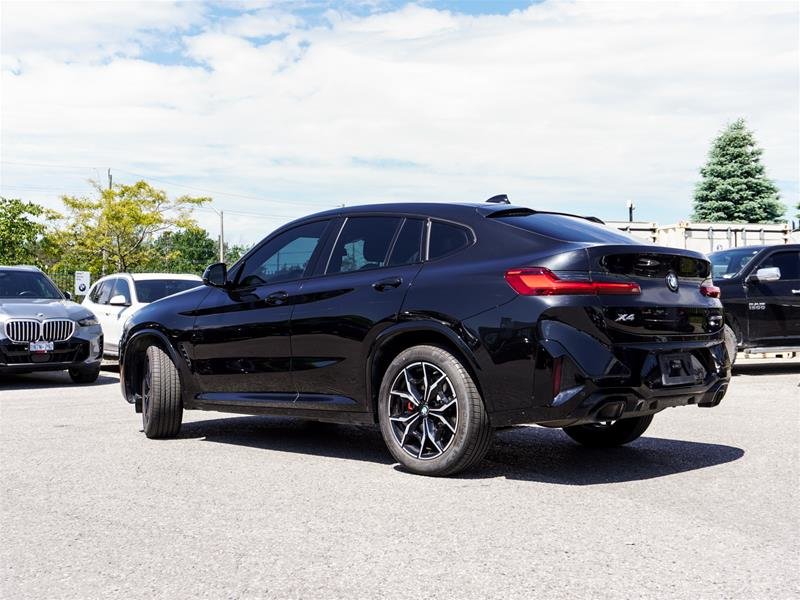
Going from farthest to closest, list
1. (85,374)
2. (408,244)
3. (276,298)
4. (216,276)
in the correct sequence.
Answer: (85,374) < (216,276) < (276,298) < (408,244)

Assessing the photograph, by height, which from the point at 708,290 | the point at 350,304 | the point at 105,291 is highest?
the point at 708,290

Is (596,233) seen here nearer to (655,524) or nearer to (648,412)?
(648,412)

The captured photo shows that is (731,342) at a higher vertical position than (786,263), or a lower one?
lower

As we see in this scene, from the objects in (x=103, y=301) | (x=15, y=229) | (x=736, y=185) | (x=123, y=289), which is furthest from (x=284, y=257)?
(x=736, y=185)

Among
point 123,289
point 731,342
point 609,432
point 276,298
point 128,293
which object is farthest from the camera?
point 123,289

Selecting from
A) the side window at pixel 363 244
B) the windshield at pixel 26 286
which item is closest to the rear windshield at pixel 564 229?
the side window at pixel 363 244

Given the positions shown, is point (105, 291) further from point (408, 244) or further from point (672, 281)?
point (672, 281)

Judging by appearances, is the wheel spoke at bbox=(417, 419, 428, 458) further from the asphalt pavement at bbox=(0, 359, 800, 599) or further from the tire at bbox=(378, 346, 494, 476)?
the asphalt pavement at bbox=(0, 359, 800, 599)

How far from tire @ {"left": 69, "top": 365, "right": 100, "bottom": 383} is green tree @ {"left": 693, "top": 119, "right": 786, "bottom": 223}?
45839 millimetres

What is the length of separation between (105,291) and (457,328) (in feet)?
41.9

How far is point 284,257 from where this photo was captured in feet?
23.1

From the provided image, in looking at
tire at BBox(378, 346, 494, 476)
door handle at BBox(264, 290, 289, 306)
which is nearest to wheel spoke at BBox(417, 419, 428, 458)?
tire at BBox(378, 346, 494, 476)

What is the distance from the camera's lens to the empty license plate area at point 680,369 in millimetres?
5602

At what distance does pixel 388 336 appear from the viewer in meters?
5.99
